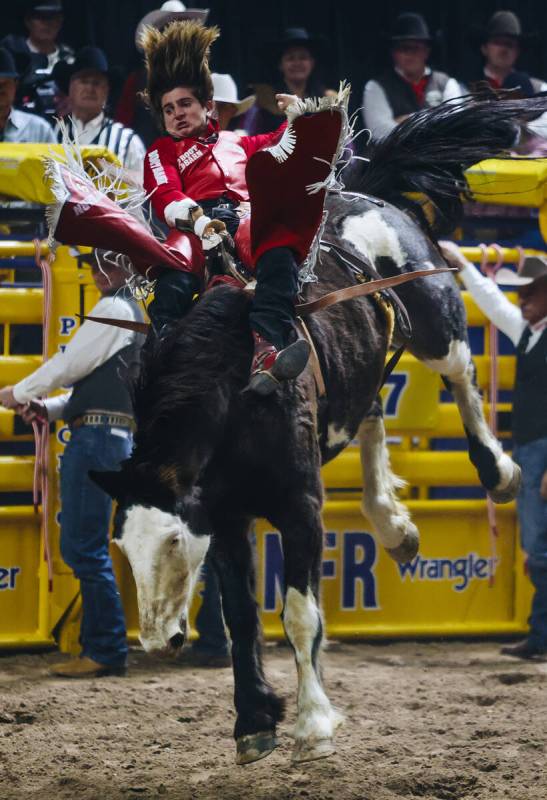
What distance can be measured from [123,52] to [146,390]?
15.1ft

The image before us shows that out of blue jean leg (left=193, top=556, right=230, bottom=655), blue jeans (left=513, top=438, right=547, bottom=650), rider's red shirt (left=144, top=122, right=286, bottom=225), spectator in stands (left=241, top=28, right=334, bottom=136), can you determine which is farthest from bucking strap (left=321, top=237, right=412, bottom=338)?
spectator in stands (left=241, top=28, right=334, bottom=136)

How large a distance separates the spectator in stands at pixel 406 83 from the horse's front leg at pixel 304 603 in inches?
145

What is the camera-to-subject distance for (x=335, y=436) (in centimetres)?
466

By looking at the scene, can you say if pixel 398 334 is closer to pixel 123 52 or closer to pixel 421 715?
pixel 421 715

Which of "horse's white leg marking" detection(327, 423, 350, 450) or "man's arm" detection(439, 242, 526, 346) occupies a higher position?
"man's arm" detection(439, 242, 526, 346)

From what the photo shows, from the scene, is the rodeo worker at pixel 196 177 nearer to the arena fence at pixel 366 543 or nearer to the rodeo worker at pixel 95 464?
the rodeo worker at pixel 95 464

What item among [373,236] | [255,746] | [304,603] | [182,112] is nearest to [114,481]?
[304,603]

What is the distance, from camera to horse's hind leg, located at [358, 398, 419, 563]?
17.2ft

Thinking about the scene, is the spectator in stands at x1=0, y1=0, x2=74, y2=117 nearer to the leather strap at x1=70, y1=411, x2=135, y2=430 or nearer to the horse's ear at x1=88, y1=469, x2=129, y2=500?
the leather strap at x1=70, y1=411, x2=135, y2=430

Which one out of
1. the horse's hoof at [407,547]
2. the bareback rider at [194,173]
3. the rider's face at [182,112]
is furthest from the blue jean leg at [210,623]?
the rider's face at [182,112]

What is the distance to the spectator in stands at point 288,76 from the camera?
7.23m

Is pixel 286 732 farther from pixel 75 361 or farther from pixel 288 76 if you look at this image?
pixel 288 76

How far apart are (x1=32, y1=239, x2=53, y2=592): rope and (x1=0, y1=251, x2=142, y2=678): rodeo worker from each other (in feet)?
0.52

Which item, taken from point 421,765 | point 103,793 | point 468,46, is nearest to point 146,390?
point 103,793
